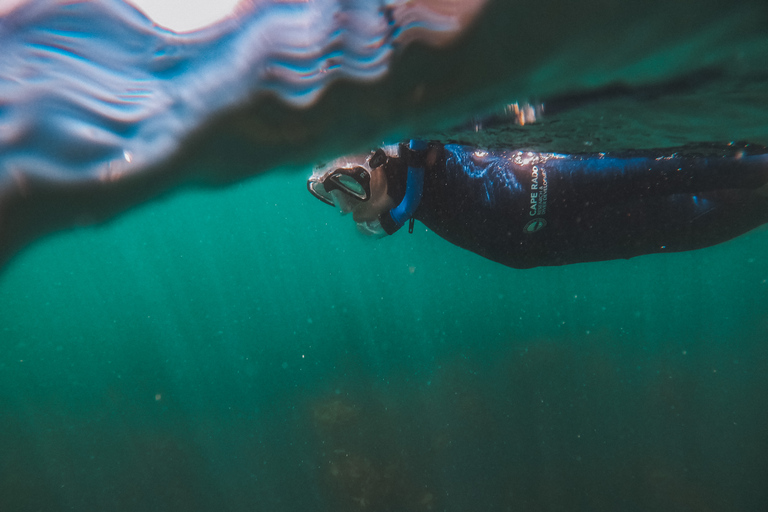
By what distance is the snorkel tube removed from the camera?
443 cm

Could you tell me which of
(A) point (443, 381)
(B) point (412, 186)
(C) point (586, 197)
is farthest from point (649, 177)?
(A) point (443, 381)

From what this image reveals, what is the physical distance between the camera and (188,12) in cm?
279

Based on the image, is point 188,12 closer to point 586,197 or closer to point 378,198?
point 378,198

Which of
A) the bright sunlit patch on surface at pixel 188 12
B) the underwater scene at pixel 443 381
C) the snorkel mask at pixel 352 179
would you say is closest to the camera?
the bright sunlit patch on surface at pixel 188 12

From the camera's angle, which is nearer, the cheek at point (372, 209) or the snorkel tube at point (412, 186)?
the snorkel tube at point (412, 186)

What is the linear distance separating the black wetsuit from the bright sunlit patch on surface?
7.61ft

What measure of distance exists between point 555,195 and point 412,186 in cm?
167

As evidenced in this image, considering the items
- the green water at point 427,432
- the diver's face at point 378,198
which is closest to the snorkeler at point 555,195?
the diver's face at point 378,198

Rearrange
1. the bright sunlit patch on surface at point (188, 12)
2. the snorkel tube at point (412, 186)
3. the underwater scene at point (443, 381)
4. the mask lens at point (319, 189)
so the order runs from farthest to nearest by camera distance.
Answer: the mask lens at point (319, 189), the snorkel tube at point (412, 186), the underwater scene at point (443, 381), the bright sunlit patch on surface at point (188, 12)

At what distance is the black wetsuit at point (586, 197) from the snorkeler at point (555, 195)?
0.04 ft

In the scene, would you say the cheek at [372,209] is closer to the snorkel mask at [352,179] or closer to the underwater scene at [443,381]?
the snorkel mask at [352,179]

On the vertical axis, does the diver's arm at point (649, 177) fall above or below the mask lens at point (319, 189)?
below

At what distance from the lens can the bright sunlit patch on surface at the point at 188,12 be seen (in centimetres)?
274

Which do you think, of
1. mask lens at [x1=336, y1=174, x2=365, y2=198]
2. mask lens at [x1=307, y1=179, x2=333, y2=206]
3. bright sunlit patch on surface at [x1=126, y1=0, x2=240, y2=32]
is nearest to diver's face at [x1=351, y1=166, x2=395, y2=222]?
mask lens at [x1=336, y1=174, x2=365, y2=198]
